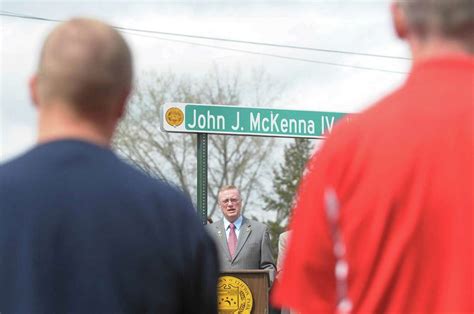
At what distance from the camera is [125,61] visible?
2.68 meters

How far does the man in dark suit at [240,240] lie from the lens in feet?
36.7

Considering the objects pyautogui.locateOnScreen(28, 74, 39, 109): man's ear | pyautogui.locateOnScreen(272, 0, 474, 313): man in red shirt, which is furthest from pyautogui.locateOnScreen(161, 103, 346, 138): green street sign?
pyautogui.locateOnScreen(272, 0, 474, 313): man in red shirt

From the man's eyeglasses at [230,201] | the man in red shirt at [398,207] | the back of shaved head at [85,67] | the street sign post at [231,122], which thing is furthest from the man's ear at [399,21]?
the street sign post at [231,122]

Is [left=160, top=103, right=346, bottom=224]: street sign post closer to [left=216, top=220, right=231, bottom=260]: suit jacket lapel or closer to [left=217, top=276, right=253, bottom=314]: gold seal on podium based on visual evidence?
[left=216, top=220, right=231, bottom=260]: suit jacket lapel

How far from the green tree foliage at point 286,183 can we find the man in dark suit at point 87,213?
149 feet

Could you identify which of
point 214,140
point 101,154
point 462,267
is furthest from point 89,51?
Result: point 214,140

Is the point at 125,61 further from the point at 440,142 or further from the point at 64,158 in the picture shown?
the point at 440,142

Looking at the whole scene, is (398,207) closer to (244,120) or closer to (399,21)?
(399,21)

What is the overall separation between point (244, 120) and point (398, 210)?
34.0 ft

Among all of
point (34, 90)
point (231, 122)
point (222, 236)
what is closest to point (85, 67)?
point (34, 90)

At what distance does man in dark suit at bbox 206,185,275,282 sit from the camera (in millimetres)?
11180

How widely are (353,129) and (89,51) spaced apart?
733 mm

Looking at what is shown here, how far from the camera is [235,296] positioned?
420 inches

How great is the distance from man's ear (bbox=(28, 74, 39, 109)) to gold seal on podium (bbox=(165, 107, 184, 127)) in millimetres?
9429
